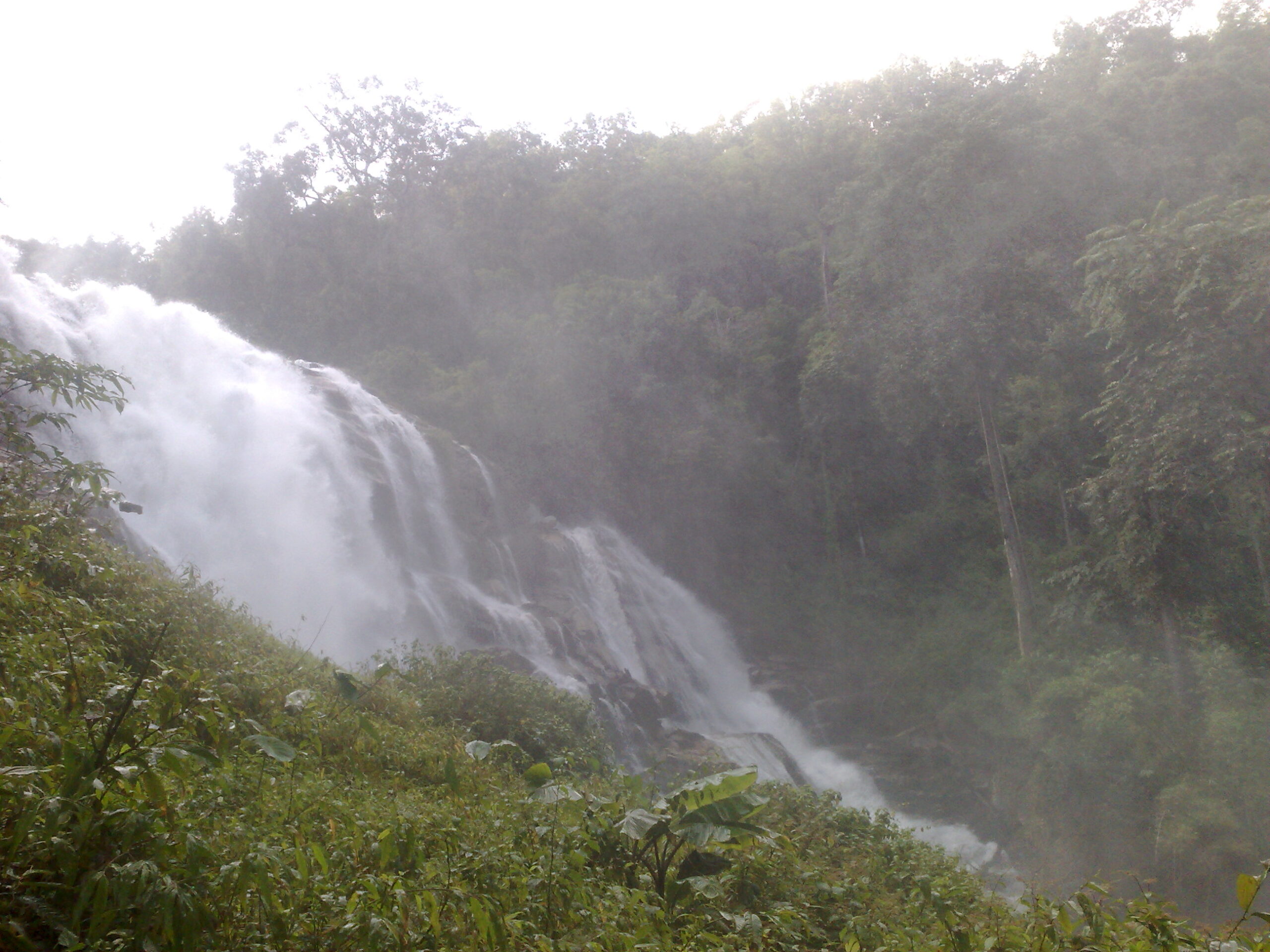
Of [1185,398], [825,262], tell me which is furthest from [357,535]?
[825,262]

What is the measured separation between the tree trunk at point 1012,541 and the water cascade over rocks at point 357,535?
3803 mm

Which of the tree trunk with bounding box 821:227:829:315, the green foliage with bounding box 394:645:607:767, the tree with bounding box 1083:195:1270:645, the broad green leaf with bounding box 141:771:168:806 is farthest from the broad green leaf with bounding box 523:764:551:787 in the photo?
the tree trunk with bounding box 821:227:829:315

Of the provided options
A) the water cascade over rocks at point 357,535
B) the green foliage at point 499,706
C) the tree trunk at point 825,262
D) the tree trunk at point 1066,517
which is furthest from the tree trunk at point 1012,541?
the green foliage at point 499,706

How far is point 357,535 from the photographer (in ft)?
→ 49.0

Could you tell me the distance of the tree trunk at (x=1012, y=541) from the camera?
15.3 meters

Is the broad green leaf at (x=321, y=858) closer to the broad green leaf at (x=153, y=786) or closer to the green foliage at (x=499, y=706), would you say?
the broad green leaf at (x=153, y=786)

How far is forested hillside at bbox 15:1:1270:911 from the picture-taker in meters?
11.3

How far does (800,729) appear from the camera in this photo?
17.9 m

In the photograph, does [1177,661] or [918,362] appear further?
[918,362]

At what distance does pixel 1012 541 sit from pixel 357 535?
39.4 feet

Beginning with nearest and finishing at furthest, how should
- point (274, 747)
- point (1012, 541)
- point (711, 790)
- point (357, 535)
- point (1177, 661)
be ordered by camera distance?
point (274, 747) → point (711, 790) → point (1177, 661) → point (357, 535) → point (1012, 541)

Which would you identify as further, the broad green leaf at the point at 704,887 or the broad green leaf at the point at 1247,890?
the broad green leaf at the point at 704,887

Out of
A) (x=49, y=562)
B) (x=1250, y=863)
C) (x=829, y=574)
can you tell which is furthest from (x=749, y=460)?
(x=49, y=562)

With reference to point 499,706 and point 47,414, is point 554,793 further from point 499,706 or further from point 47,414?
point 499,706
